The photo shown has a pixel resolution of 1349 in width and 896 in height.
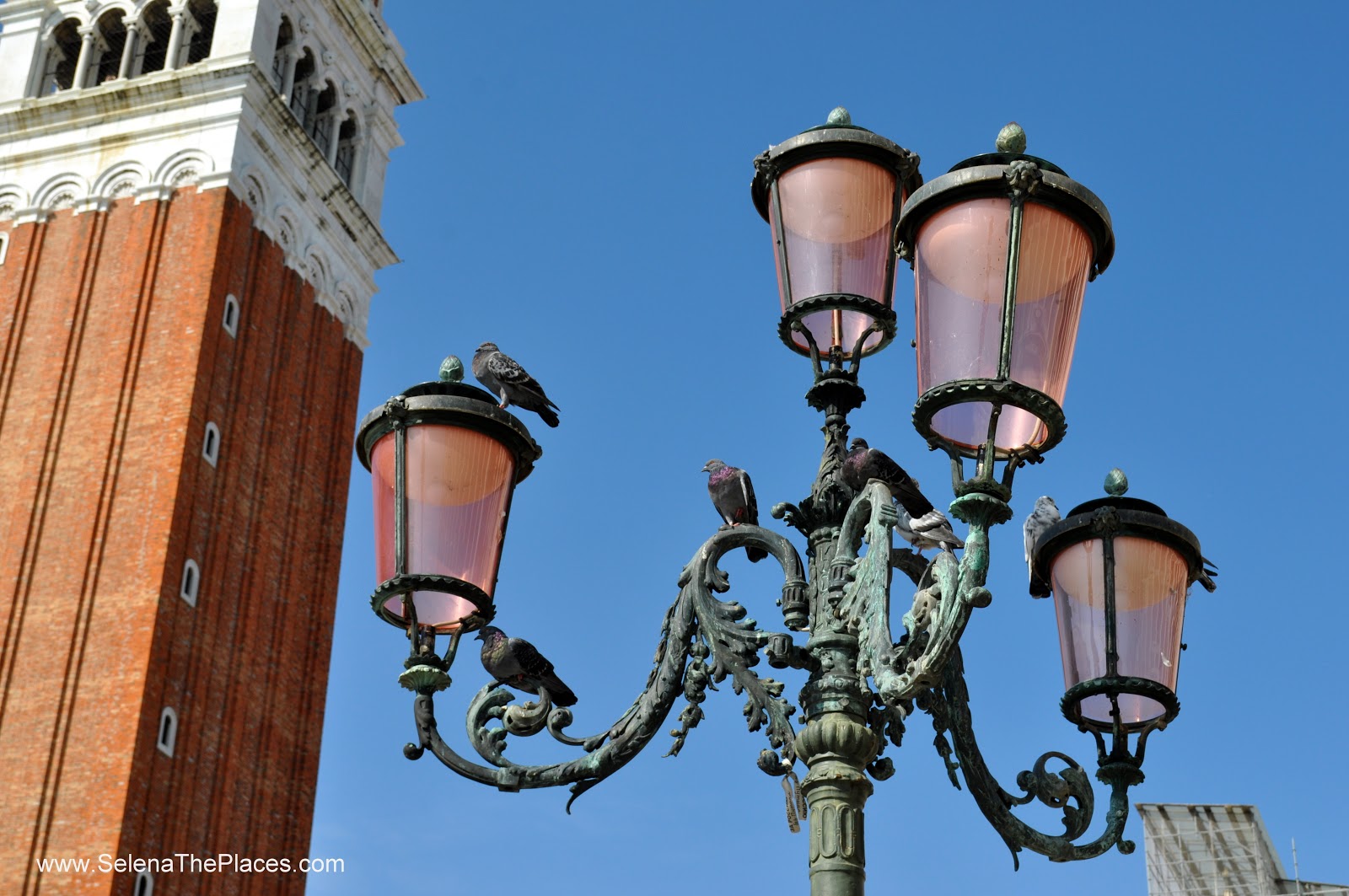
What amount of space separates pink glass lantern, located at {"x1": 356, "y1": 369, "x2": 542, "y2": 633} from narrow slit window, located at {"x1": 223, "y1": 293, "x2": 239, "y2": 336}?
20605mm

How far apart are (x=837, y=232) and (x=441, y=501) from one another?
1.42 metres

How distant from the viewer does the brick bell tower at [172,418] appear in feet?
74.7

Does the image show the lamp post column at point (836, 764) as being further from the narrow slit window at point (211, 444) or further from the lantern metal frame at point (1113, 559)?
the narrow slit window at point (211, 444)

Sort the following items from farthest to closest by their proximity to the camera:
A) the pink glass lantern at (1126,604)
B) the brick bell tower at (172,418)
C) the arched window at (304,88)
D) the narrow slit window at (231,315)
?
the arched window at (304,88) < the narrow slit window at (231,315) < the brick bell tower at (172,418) < the pink glass lantern at (1126,604)

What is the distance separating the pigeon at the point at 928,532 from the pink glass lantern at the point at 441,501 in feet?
4.20

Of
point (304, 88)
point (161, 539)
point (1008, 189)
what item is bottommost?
point (1008, 189)

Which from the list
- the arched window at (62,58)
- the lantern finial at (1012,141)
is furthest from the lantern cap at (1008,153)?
the arched window at (62,58)

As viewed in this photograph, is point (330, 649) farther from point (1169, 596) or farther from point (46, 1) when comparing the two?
point (1169, 596)

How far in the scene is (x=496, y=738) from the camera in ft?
19.0

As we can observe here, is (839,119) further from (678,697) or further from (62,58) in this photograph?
(62,58)

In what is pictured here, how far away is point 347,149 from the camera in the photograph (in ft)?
98.4

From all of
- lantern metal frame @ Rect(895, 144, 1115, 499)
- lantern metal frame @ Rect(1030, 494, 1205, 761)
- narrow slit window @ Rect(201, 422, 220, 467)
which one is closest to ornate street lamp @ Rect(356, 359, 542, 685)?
→ lantern metal frame @ Rect(895, 144, 1115, 499)

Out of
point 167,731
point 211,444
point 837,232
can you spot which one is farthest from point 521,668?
point 211,444

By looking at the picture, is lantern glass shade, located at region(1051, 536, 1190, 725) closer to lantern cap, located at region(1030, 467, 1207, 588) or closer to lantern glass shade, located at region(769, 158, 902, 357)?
lantern cap, located at region(1030, 467, 1207, 588)
